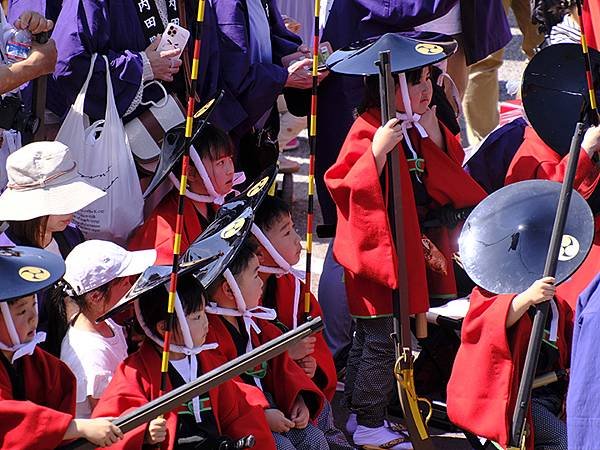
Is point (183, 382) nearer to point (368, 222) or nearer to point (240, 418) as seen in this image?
point (240, 418)

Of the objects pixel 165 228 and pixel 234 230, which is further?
pixel 165 228

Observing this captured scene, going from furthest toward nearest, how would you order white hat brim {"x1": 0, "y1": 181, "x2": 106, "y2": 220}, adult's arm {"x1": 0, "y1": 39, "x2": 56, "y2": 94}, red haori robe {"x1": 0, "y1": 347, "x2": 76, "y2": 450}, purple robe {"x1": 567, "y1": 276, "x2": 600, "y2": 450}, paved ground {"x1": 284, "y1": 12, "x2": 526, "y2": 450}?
paved ground {"x1": 284, "y1": 12, "x2": 526, "y2": 450} → adult's arm {"x1": 0, "y1": 39, "x2": 56, "y2": 94} → white hat brim {"x1": 0, "y1": 181, "x2": 106, "y2": 220} → red haori robe {"x1": 0, "y1": 347, "x2": 76, "y2": 450} → purple robe {"x1": 567, "y1": 276, "x2": 600, "y2": 450}

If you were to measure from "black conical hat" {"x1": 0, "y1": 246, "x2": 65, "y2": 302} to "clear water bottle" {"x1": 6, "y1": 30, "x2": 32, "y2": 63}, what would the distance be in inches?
42.5

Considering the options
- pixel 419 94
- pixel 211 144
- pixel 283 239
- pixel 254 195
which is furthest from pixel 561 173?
pixel 211 144

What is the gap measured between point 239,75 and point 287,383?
1463 millimetres

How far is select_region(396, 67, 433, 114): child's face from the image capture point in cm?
494

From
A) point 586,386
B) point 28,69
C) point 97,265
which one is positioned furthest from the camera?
point 28,69

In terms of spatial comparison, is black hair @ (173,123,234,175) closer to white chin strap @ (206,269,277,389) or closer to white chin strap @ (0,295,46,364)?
white chin strap @ (206,269,277,389)

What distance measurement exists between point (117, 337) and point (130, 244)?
1.83 feet

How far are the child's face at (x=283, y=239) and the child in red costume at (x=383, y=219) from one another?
20cm

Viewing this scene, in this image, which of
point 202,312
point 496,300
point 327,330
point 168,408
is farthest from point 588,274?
point 168,408

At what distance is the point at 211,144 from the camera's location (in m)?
4.95

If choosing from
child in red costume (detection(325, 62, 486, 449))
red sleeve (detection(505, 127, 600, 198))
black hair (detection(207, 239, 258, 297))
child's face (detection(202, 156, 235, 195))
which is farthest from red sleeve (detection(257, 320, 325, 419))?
red sleeve (detection(505, 127, 600, 198))

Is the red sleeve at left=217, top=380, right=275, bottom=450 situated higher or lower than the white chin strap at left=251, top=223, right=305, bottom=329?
lower
